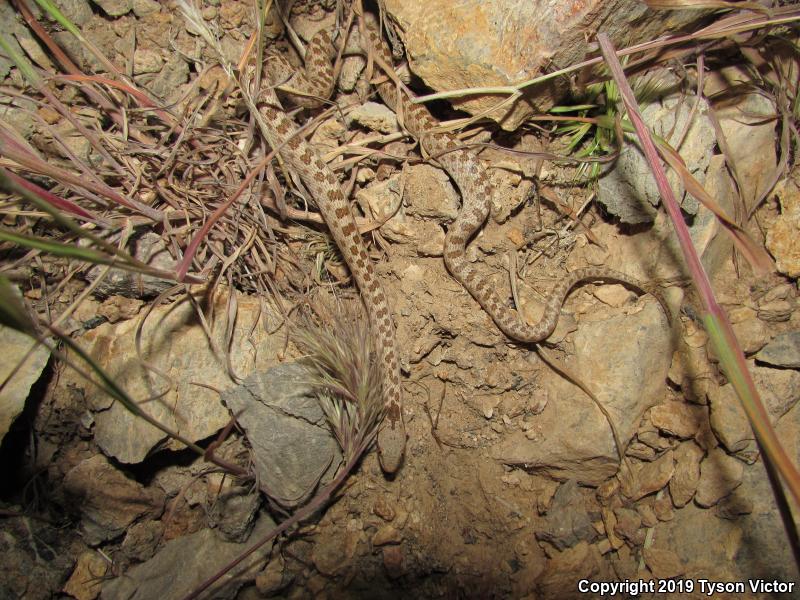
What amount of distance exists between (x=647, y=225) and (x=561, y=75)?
130 cm

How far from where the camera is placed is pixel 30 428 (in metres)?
3.30

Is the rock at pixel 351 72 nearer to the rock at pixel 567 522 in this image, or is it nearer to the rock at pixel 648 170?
the rock at pixel 648 170

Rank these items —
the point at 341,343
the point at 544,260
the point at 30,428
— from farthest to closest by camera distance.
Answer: the point at 544,260, the point at 341,343, the point at 30,428

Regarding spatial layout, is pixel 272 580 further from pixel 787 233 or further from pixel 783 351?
pixel 787 233

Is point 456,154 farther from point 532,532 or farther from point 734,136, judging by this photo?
point 532,532

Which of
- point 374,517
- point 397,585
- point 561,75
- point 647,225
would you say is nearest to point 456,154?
point 561,75

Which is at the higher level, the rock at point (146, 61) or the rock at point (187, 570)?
the rock at point (146, 61)

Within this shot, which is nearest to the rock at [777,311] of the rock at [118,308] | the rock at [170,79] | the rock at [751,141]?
the rock at [751,141]

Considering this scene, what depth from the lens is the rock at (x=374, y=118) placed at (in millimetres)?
3762

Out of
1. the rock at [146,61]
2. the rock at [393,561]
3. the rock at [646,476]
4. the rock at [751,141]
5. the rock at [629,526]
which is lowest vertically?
the rock at [393,561]

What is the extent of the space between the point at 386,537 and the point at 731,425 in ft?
8.23

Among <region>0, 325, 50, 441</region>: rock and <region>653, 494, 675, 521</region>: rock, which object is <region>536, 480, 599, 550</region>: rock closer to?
<region>653, 494, 675, 521</region>: rock

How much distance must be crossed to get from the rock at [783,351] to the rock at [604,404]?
0.63 meters

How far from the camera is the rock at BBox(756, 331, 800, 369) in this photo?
3295mm
